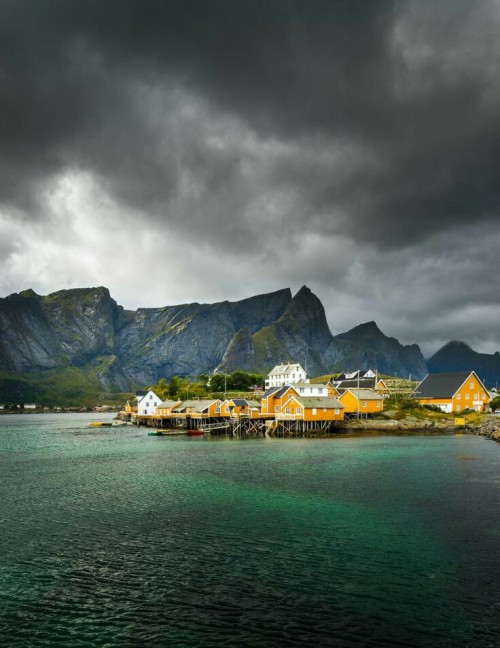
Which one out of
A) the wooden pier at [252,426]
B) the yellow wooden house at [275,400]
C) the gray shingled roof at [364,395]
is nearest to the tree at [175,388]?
the wooden pier at [252,426]

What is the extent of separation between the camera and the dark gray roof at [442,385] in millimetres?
121375

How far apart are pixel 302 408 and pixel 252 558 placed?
7733 centimetres

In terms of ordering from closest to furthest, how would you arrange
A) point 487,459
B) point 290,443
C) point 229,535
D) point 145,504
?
point 229,535
point 145,504
point 487,459
point 290,443

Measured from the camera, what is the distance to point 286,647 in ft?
51.6

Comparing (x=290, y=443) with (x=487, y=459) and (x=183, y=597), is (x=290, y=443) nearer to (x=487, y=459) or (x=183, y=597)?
(x=487, y=459)

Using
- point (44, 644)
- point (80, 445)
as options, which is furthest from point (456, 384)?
point (44, 644)

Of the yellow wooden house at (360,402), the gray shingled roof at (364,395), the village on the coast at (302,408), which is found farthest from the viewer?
the gray shingled roof at (364,395)

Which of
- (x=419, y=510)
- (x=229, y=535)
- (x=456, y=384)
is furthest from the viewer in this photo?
(x=456, y=384)

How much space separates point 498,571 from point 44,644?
20.1 m

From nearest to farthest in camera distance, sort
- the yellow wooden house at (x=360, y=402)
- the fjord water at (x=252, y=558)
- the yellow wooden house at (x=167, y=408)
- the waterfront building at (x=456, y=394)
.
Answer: the fjord water at (x=252, y=558) → the yellow wooden house at (x=360, y=402) → the waterfront building at (x=456, y=394) → the yellow wooden house at (x=167, y=408)

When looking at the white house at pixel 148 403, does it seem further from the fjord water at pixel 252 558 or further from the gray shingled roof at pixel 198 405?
the fjord water at pixel 252 558

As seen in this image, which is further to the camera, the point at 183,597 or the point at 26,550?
the point at 26,550

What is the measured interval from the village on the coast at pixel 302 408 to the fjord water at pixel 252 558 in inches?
2037

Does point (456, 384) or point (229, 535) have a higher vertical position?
point (456, 384)
